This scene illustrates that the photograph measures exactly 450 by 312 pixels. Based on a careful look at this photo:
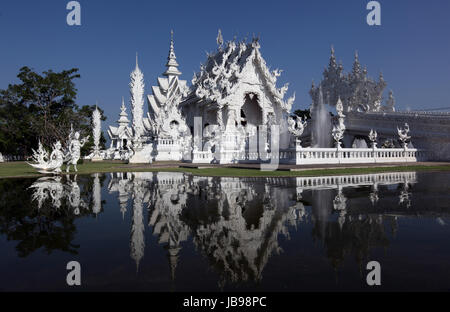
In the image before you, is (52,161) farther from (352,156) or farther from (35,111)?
(35,111)

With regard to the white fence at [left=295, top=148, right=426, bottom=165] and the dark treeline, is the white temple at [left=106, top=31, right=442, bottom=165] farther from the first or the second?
the dark treeline

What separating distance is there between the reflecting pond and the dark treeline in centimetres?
3816

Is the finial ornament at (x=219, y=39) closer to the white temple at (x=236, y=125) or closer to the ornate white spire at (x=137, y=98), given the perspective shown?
the white temple at (x=236, y=125)

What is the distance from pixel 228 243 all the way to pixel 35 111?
47.6 m

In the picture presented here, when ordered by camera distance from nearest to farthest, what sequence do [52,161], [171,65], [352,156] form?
[52,161]
[352,156]
[171,65]

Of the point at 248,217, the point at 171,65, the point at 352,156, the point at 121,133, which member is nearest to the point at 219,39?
the point at 171,65

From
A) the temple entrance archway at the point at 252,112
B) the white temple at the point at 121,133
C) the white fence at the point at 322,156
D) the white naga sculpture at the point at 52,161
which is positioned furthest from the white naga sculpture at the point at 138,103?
the white temple at the point at 121,133

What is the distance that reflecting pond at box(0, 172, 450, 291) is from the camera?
3.04 m

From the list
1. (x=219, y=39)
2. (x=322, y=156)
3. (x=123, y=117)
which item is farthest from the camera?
(x=123, y=117)

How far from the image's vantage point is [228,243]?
13.7 feet

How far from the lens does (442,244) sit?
4020 millimetres

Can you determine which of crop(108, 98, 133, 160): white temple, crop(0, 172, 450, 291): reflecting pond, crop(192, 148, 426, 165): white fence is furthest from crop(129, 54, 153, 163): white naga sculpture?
crop(0, 172, 450, 291): reflecting pond

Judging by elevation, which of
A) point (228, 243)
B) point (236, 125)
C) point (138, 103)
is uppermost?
point (138, 103)
